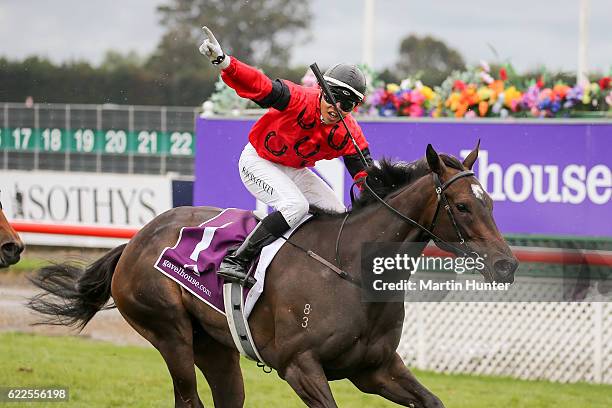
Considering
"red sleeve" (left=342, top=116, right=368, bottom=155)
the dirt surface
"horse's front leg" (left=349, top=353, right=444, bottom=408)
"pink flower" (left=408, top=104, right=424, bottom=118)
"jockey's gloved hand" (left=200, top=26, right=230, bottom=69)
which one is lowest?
the dirt surface

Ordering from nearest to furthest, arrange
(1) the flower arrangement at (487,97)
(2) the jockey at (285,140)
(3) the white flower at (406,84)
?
(2) the jockey at (285,140) < (1) the flower arrangement at (487,97) < (3) the white flower at (406,84)

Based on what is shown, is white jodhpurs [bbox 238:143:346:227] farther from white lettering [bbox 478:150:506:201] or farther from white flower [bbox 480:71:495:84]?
white flower [bbox 480:71:495:84]

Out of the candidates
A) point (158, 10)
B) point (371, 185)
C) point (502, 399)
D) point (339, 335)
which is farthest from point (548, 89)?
point (158, 10)

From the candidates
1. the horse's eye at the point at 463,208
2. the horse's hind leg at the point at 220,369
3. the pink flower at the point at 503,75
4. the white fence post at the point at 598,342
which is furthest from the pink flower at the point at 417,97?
the horse's eye at the point at 463,208

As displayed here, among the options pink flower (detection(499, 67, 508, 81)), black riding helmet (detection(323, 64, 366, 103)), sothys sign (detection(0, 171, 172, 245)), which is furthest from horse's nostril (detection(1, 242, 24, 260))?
sothys sign (detection(0, 171, 172, 245))

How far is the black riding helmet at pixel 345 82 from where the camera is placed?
18.4ft

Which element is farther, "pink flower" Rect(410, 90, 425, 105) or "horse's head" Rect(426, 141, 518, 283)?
"pink flower" Rect(410, 90, 425, 105)

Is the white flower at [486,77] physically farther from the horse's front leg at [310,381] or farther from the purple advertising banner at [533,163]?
the horse's front leg at [310,381]

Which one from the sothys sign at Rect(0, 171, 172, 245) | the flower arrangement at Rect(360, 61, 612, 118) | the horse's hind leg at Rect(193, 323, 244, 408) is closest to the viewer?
the horse's hind leg at Rect(193, 323, 244, 408)

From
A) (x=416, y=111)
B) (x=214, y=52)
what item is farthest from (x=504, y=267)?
(x=416, y=111)

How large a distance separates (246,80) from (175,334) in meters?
1.66

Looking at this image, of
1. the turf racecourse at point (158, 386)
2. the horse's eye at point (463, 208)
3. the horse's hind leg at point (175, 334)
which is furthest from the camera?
the turf racecourse at point (158, 386)

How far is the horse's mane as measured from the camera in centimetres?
555

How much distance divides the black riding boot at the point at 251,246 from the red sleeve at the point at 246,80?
0.69 metres
